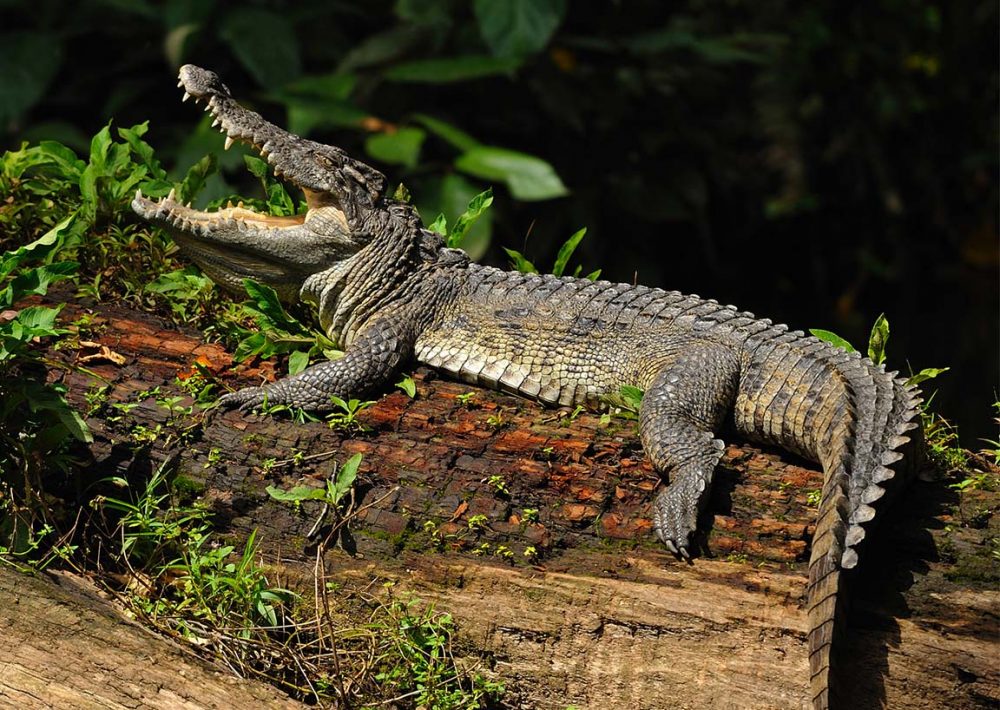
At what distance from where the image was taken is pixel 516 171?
6.13m

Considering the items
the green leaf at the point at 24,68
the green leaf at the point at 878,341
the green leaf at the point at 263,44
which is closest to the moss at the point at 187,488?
the green leaf at the point at 878,341

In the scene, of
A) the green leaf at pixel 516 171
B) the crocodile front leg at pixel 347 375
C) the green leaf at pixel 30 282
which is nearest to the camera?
the green leaf at pixel 30 282

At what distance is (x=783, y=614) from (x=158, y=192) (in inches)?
119

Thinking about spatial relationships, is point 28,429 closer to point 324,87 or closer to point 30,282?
point 30,282

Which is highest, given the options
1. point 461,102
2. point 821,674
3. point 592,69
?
point 592,69

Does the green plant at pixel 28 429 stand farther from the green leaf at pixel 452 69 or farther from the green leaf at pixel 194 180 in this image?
the green leaf at pixel 452 69

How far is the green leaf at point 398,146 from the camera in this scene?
6.10 metres

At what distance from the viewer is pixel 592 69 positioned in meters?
7.64

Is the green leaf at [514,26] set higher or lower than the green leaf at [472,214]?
higher

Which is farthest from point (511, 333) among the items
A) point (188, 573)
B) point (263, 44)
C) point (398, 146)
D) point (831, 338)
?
point (263, 44)

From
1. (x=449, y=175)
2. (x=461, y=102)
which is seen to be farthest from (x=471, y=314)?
(x=461, y=102)

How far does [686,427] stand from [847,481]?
0.60 meters

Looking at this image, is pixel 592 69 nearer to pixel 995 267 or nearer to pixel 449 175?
pixel 449 175

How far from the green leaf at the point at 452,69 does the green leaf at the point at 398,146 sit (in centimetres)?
32
